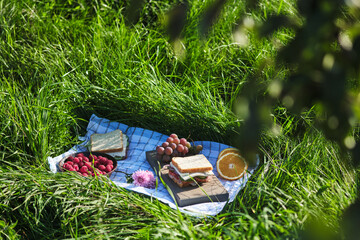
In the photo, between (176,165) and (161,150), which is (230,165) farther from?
(161,150)

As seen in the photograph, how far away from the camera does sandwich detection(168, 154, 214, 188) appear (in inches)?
124

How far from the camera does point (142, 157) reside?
145 inches

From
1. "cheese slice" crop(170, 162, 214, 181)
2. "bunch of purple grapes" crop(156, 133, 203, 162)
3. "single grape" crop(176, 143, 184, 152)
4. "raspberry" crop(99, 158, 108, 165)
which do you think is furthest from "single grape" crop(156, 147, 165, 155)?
"raspberry" crop(99, 158, 108, 165)

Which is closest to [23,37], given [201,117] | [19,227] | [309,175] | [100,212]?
[201,117]

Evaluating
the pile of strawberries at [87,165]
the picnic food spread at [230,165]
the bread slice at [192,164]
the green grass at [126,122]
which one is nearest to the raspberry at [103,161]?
the pile of strawberries at [87,165]

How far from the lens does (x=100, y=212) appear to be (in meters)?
2.57

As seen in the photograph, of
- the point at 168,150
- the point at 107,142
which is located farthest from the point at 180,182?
the point at 107,142

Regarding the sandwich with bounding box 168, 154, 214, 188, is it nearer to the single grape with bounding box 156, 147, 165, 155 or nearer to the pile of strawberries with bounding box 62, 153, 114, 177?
the single grape with bounding box 156, 147, 165, 155

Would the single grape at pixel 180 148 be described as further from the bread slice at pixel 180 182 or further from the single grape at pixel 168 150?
the bread slice at pixel 180 182

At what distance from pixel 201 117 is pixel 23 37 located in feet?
7.44

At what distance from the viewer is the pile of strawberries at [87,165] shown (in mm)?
3234

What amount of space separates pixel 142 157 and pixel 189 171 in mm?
667

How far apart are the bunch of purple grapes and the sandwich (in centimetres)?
19

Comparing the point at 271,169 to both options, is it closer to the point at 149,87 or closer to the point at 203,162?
the point at 203,162
